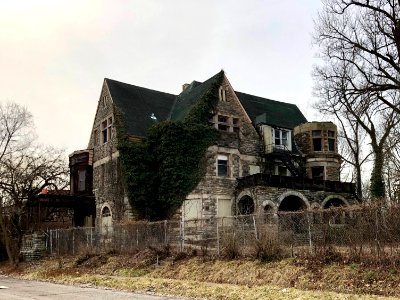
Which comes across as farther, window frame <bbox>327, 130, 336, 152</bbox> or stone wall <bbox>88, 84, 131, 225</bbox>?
window frame <bbox>327, 130, 336, 152</bbox>

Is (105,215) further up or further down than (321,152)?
further down

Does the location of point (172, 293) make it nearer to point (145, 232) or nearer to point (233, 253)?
point (233, 253)

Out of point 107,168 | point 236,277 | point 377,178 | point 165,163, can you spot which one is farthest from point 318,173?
point 236,277

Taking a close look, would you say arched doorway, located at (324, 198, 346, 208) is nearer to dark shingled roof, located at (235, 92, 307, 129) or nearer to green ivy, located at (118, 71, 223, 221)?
dark shingled roof, located at (235, 92, 307, 129)

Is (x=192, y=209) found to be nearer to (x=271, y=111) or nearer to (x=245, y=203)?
(x=245, y=203)

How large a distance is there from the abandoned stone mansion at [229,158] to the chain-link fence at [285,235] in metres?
7.70

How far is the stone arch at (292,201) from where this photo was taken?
36.2m

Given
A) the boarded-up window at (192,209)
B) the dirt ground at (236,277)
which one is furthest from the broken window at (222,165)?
the dirt ground at (236,277)

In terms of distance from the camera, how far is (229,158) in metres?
36.6

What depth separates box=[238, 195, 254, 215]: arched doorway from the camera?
119ft

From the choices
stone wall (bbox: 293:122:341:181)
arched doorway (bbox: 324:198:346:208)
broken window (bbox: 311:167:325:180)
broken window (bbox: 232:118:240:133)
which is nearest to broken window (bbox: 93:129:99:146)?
broken window (bbox: 232:118:240:133)

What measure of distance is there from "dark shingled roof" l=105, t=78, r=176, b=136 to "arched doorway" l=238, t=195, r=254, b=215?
30.1ft

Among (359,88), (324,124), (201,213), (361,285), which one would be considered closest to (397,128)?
(324,124)

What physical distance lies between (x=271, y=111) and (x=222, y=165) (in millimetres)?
12699
